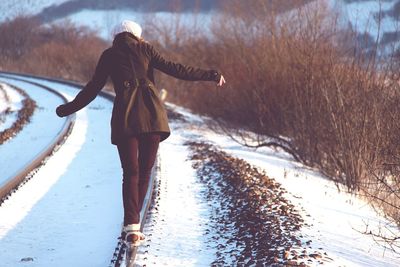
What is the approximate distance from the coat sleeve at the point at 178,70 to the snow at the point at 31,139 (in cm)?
408

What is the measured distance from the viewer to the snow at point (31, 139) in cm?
930

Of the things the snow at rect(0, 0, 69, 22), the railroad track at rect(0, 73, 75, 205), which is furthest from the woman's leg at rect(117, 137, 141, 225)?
the snow at rect(0, 0, 69, 22)

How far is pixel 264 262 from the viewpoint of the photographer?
13.7 ft

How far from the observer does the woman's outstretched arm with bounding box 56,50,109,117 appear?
4242mm

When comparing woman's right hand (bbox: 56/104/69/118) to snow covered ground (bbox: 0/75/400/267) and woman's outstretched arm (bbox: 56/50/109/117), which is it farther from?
snow covered ground (bbox: 0/75/400/267)

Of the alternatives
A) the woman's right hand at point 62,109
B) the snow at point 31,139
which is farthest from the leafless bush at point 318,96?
the snow at point 31,139

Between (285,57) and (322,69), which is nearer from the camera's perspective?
(322,69)

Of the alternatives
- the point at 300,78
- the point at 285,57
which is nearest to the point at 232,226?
the point at 300,78

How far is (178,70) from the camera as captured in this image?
4359 mm

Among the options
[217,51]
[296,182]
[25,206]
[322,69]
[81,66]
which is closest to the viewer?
[25,206]

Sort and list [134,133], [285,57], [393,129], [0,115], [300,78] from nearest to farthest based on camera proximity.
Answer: [134,133]
[393,129]
[300,78]
[285,57]
[0,115]

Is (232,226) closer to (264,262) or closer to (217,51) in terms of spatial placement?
(264,262)

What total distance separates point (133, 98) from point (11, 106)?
15806mm

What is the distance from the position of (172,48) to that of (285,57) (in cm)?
1990
